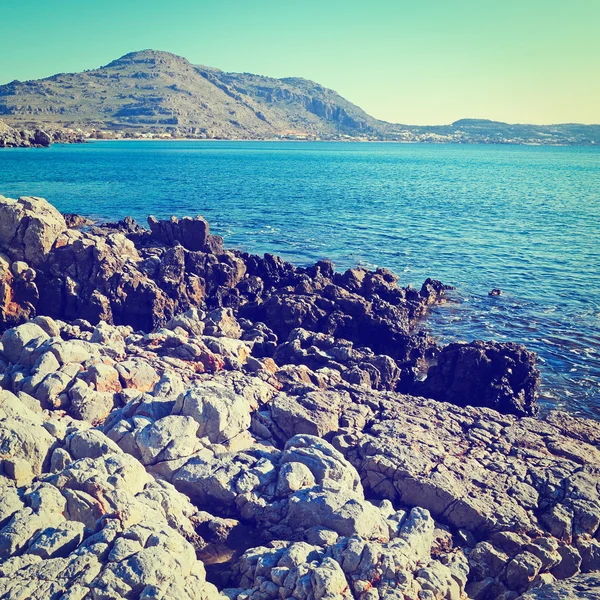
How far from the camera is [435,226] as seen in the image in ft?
220

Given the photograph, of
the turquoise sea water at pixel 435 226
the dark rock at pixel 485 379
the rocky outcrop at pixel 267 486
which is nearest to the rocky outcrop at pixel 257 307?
the dark rock at pixel 485 379

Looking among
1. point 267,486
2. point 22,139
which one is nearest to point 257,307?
point 267,486

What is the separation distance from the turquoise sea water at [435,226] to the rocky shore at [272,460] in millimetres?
7194

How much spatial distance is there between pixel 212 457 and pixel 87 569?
6083 mm

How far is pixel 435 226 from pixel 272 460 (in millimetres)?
55058

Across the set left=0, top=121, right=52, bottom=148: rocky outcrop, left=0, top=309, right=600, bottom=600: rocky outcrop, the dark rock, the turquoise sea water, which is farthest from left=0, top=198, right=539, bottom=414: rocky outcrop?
left=0, top=121, right=52, bottom=148: rocky outcrop

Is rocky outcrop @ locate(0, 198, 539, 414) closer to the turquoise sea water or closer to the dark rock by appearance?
the dark rock

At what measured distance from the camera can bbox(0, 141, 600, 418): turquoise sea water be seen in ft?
112

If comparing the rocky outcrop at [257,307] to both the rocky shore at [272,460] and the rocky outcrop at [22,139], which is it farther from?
the rocky outcrop at [22,139]

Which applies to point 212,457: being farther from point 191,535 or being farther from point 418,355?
point 418,355

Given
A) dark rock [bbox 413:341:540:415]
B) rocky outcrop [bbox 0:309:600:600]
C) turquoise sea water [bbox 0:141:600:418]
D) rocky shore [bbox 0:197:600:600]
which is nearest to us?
rocky outcrop [bbox 0:309:600:600]

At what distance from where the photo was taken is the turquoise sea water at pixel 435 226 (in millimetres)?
34031

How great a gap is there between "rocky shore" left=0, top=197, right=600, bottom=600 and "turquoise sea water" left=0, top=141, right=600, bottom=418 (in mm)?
7194

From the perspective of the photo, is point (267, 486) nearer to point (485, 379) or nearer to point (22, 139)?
point (485, 379)
